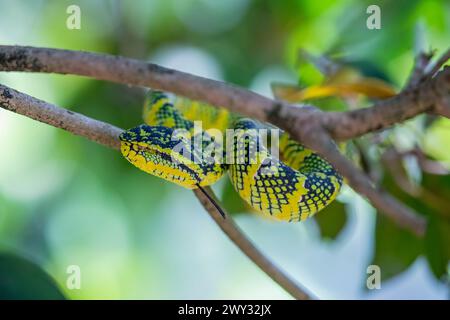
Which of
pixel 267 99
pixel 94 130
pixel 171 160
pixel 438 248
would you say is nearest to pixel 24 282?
pixel 171 160

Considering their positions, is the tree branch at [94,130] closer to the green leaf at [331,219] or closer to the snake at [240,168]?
the snake at [240,168]

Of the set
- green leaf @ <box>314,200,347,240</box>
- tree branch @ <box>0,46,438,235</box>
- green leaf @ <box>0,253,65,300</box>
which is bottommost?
green leaf @ <box>0,253,65,300</box>

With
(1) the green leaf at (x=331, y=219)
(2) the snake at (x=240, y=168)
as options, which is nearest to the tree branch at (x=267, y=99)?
(2) the snake at (x=240, y=168)

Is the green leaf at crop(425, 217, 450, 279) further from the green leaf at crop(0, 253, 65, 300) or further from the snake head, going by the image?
the green leaf at crop(0, 253, 65, 300)

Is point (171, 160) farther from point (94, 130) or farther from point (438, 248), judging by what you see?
point (438, 248)

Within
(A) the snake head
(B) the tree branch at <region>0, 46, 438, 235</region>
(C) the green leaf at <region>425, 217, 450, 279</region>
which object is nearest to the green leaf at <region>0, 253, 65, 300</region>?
(A) the snake head

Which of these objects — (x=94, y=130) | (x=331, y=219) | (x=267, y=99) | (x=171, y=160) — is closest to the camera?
(x=267, y=99)
